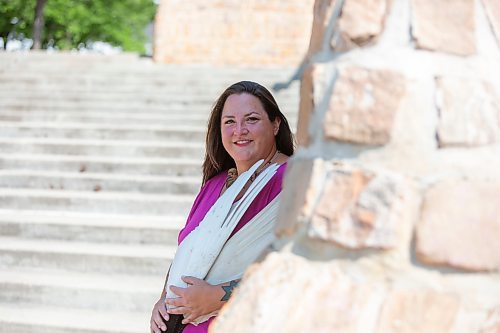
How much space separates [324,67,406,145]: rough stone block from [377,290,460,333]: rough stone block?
0.96 ft

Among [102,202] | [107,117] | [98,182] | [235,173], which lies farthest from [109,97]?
[235,173]

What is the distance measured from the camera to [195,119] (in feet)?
21.6

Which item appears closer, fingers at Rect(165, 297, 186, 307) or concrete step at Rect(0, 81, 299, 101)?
fingers at Rect(165, 297, 186, 307)

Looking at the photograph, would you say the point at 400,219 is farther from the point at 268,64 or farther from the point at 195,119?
the point at 268,64

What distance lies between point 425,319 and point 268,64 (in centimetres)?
1053

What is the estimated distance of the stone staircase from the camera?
3680 mm

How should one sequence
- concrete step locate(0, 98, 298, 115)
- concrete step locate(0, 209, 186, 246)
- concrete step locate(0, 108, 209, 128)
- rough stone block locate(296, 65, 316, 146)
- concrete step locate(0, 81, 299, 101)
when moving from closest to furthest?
rough stone block locate(296, 65, 316, 146)
concrete step locate(0, 209, 186, 246)
concrete step locate(0, 108, 209, 128)
concrete step locate(0, 98, 298, 115)
concrete step locate(0, 81, 299, 101)

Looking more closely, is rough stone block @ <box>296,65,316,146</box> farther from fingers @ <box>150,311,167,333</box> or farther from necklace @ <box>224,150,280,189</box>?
fingers @ <box>150,311,167,333</box>

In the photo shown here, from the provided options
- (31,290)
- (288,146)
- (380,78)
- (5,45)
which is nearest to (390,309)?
(380,78)

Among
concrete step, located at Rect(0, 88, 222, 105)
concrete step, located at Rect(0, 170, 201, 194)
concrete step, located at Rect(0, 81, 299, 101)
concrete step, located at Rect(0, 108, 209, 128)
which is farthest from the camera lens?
concrete step, located at Rect(0, 81, 299, 101)

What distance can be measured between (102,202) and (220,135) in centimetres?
270

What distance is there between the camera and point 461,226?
1.11 m

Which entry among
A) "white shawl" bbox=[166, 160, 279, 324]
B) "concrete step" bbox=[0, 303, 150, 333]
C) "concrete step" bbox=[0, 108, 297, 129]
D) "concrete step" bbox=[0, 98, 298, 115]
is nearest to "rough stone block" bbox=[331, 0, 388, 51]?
"white shawl" bbox=[166, 160, 279, 324]

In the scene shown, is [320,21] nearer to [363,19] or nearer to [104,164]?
[363,19]
